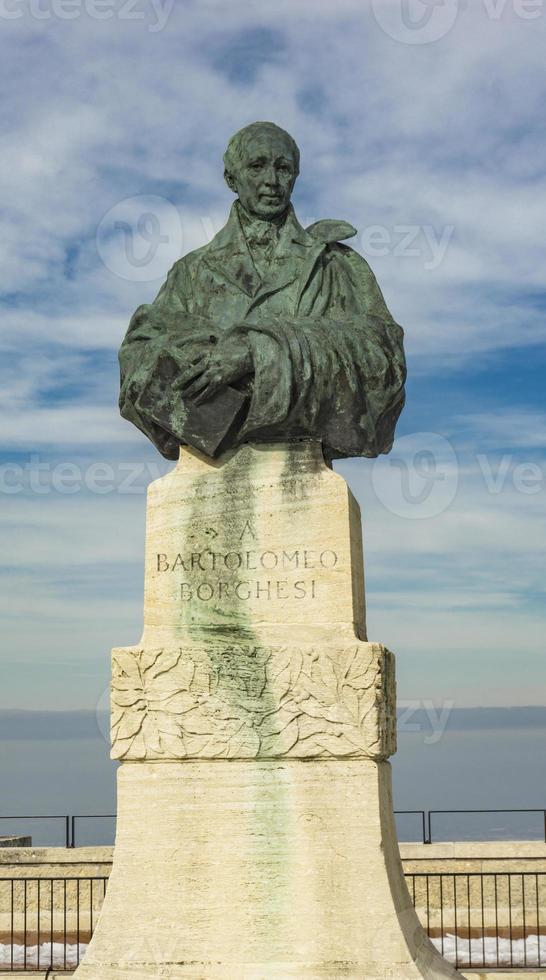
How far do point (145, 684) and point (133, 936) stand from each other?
1.59 meters

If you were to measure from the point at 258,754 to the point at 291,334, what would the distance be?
2.79 metres

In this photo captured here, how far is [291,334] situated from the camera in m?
8.80

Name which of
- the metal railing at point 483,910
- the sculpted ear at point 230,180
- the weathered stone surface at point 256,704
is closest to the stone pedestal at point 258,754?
the weathered stone surface at point 256,704

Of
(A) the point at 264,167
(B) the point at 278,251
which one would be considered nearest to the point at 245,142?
(A) the point at 264,167

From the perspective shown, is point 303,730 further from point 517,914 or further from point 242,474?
point 517,914

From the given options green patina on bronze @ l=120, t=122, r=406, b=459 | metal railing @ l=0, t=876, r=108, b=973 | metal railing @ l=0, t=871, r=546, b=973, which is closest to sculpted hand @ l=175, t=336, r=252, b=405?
green patina on bronze @ l=120, t=122, r=406, b=459

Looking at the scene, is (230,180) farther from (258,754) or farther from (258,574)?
(258,754)

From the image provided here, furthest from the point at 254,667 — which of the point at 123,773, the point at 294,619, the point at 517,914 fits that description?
the point at 517,914

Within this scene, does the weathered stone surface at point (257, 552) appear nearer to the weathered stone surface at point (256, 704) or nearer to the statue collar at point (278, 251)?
the weathered stone surface at point (256, 704)

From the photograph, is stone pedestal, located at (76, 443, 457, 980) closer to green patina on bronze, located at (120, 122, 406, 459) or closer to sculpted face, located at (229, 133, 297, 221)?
green patina on bronze, located at (120, 122, 406, 459)

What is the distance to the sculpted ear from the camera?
31.5 ft

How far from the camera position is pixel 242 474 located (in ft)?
29.2

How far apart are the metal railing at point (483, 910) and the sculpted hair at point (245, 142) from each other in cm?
995

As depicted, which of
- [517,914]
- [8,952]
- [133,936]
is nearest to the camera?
[133,936]
